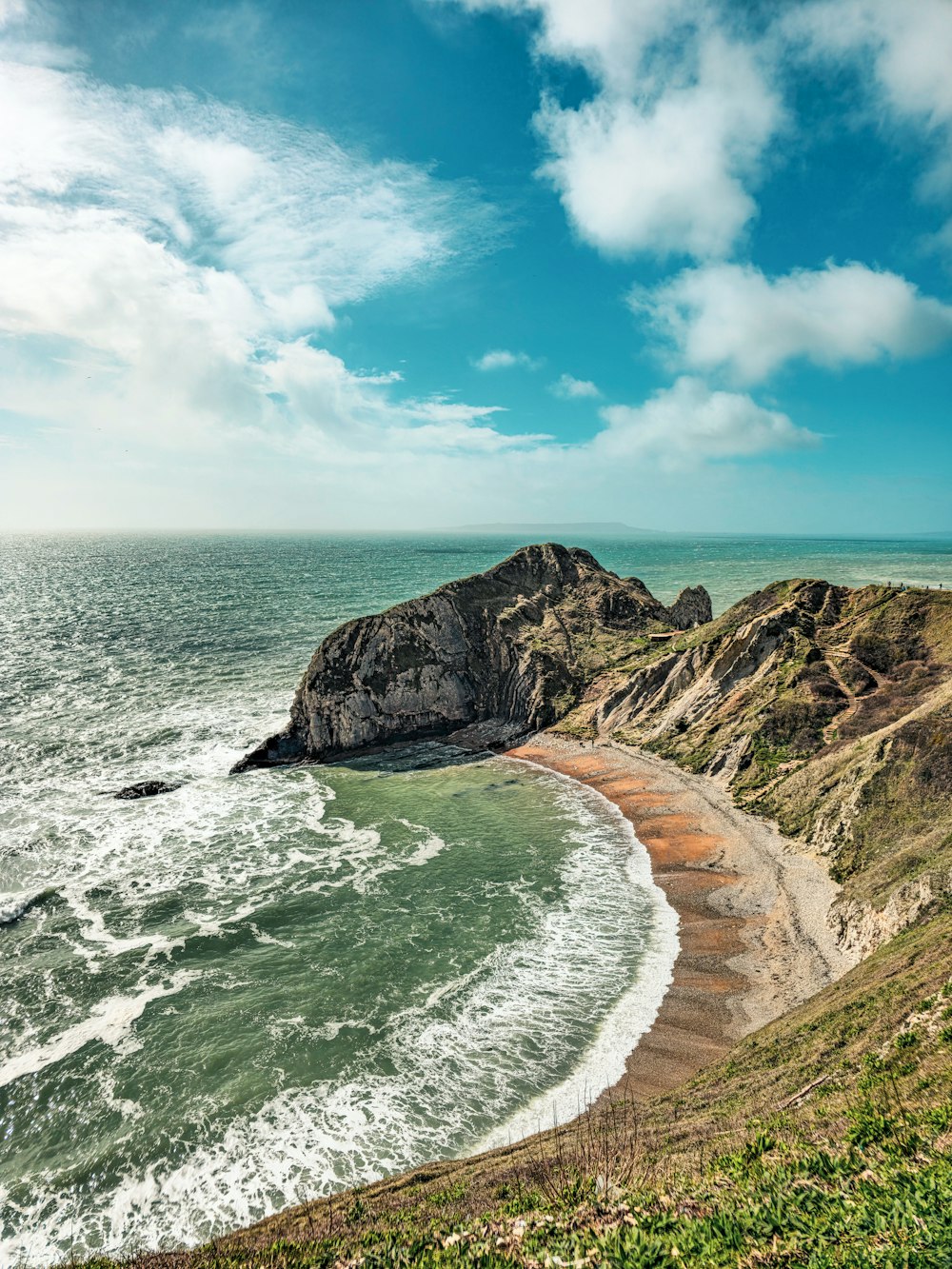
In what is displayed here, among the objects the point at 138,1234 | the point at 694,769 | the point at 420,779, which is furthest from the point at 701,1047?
the point at 420,779

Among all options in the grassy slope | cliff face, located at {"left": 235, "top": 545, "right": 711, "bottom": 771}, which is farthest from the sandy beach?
cliff face, located at {"left": 235, "top": 545, "right": 711, "bottom": 771}

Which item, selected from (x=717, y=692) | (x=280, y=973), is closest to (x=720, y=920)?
(x=280, y=973)

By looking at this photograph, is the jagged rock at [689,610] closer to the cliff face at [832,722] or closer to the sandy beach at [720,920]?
the cliff face at [832,722]

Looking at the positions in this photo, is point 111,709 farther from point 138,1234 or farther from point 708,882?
point 708,882

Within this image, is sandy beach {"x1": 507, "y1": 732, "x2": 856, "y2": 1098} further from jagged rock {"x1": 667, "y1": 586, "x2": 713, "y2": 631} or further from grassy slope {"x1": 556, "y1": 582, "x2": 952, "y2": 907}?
jagged rock {"x1": 667, "y1": 586, "x2": 713, "y2": 631}

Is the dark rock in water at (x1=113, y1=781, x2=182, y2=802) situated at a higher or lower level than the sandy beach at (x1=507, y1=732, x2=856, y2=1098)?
lower

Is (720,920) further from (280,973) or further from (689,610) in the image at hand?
(689,610)
